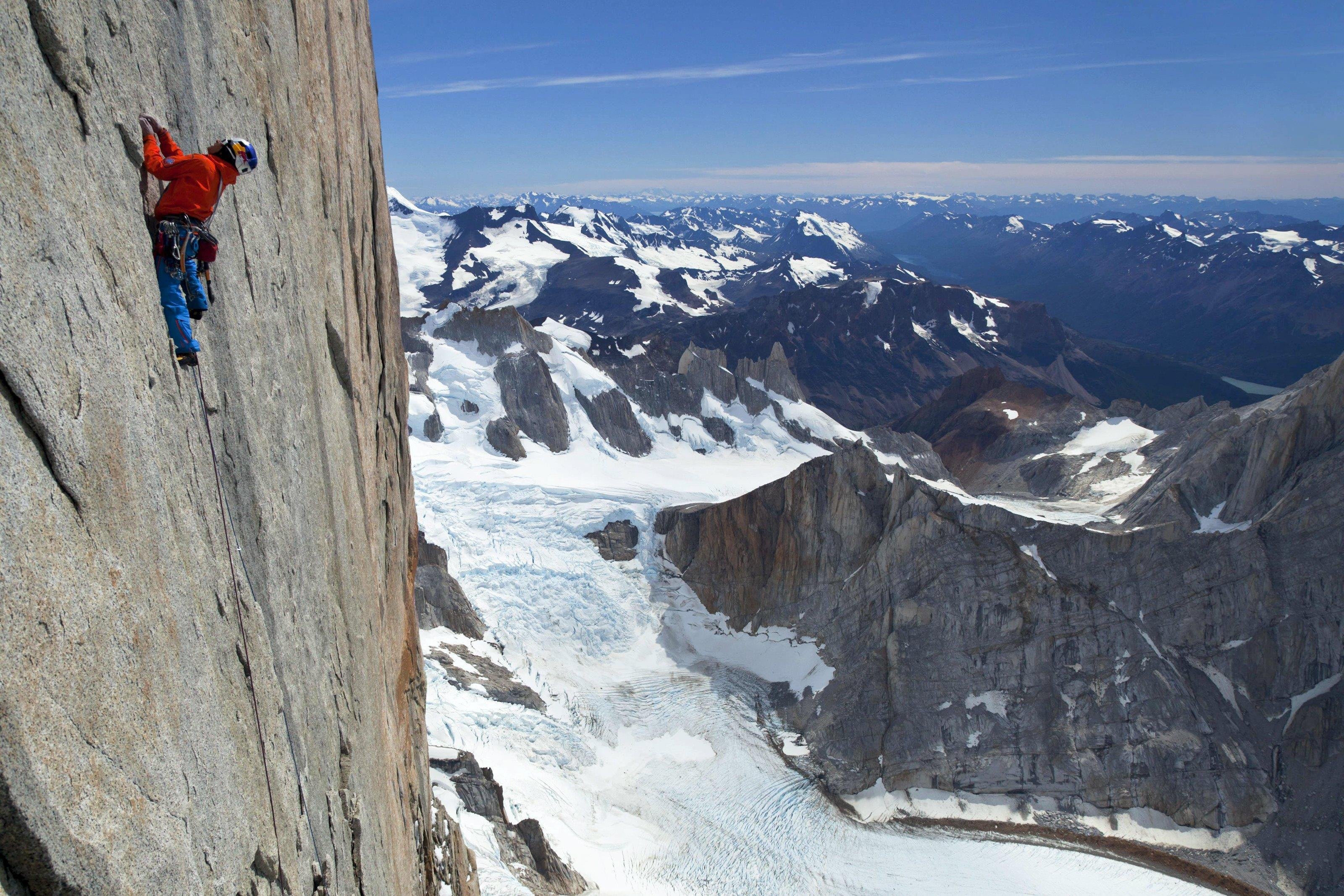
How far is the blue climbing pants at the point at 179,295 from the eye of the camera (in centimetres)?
656

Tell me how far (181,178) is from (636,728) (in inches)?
1770

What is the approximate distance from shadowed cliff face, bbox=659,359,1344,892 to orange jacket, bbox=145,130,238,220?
44.6 metres

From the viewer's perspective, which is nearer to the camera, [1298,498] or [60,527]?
[60,527]

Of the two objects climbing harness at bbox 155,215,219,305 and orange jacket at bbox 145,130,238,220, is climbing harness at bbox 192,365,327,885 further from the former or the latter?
orange jacket at bbox 145,130,238,220

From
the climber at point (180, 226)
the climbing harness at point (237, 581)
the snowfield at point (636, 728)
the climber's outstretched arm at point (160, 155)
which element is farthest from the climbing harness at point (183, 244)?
the snowfield at point (636, 728)

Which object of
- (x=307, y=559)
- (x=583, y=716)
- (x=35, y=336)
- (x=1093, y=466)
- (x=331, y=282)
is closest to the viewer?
(x=35, y=336)

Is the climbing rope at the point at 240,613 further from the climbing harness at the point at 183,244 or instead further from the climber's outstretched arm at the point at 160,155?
the climber's outstretched arm at the point at 160,155

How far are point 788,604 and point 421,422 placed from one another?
39498 mm

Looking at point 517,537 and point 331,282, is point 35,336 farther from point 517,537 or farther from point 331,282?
point 517,537

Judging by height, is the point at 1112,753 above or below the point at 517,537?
below

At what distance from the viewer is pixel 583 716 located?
46.0 metres

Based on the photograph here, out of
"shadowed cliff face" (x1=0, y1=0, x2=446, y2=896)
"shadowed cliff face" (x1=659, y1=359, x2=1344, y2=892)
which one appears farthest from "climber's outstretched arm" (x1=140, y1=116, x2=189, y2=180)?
"shadowed cliff face" (x1=659, y1=359, x2=1344, y2=892)

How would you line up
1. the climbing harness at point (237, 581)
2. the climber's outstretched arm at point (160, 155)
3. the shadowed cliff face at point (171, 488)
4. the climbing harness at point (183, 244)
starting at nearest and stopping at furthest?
the shadowed cliff face at point (171, 488) < the climber's outstretched arm at point (160, 155) < the climbing harness at point (183, 244) < the climbing harness at point (237, 581)

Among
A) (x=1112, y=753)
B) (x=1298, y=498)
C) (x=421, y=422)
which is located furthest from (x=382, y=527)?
(x=421, y=422)
